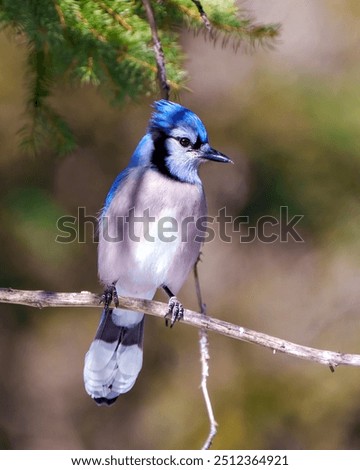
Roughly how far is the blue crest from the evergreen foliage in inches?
3.7

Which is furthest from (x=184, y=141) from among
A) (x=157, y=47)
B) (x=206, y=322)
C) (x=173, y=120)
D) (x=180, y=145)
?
(x=206, y=322)

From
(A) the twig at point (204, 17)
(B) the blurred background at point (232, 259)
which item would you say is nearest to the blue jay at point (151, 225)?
(A) the twig at point (204, 17)

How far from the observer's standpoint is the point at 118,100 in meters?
2.34

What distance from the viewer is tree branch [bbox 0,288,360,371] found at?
2.04m

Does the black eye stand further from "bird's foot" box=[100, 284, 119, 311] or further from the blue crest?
"bird's foot" box=[100, 284, 119, 311]

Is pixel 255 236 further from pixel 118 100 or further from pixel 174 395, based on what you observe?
pixel 118 100

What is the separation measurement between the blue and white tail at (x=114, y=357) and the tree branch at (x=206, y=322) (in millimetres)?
439

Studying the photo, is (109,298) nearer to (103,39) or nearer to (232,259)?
(103,39)

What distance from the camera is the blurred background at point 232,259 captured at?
3.21 meters

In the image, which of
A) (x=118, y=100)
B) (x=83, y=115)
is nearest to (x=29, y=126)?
(x=118, y=100)

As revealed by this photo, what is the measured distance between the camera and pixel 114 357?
2.73 meters

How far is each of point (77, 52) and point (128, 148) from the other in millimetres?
1425

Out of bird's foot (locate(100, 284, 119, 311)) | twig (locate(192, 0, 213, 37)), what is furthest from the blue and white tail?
twig (locate(192, 0, 213, 37))

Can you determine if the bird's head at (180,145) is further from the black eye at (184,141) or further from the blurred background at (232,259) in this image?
the blurred background at (232,259)
